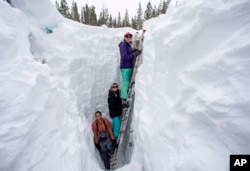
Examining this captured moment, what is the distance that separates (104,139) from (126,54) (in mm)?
2387

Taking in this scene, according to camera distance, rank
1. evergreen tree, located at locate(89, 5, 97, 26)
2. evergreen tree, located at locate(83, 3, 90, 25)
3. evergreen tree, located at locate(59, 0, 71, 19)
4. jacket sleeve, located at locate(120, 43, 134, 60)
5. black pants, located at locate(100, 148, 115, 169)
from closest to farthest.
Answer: black pants, located at locate(100, 148, 115, 169)
jacket sleeve, located at locate(120, 43, 134, 60)
evergreen tree, located at locate(59, 0, 71, 19)
evergreen tree, located at locate(83, 3, 90, 25)
evergreen tree, located at locate(89, 5, 97, 26)

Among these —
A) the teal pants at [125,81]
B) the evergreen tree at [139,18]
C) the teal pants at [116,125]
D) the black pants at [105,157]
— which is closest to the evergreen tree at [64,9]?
the evergreen tree at [139,18]

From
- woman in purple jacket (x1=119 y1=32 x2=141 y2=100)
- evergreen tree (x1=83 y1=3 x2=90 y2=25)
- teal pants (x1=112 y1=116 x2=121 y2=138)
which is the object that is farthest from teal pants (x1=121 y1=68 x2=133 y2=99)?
evergreen tree (x1=83 y1=3 x2=90 y2=25)

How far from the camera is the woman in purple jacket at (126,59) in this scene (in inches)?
180

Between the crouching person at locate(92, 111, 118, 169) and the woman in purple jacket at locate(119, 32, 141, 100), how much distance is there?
1.00 m

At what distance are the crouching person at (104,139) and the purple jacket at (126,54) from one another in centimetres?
163

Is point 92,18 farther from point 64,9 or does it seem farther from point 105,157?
point 105,157

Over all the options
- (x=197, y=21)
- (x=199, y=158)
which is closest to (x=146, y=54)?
(x=197, y=21)

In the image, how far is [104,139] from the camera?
14.0 feet

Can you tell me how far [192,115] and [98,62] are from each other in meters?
4.38

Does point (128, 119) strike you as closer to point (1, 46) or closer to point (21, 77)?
point (21, 77)

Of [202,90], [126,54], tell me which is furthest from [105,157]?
[202,90]

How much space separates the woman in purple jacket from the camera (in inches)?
180

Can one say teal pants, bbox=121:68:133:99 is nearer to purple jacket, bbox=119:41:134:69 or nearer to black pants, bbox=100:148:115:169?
purple jacket, bbox=119:41:134:69
